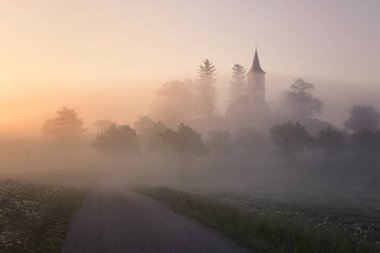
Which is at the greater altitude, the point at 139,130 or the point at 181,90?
the point at 181,90

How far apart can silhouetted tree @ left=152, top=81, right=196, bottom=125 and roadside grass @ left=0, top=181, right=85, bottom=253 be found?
126599 mm

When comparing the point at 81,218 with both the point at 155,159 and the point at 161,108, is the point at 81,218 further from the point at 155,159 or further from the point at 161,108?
the point at 161,108

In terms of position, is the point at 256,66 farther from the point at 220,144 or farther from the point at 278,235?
the point at 278,235

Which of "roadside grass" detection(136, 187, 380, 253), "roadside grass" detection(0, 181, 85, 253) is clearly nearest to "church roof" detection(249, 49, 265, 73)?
"roadside grass" detection(0, 181, 85, 253)

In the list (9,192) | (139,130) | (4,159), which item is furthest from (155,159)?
(9,192)

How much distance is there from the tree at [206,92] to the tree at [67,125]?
4224cm

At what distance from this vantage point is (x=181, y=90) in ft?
544

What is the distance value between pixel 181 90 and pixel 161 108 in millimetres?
10095

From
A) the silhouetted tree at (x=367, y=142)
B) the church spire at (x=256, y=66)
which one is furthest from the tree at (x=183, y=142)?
the church spire at (x=256, y=66)

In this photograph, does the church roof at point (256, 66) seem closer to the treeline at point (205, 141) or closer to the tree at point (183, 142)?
the treeline at point (205, 141)

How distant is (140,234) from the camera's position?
20359 millimetres

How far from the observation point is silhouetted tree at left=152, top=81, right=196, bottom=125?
527 ft

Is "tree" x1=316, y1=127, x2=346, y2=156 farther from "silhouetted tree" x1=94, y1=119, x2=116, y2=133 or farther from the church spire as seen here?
"silhouetted tree" x1=94, y1=119, x2=116, y2=133

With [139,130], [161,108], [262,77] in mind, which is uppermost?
[262,77]
